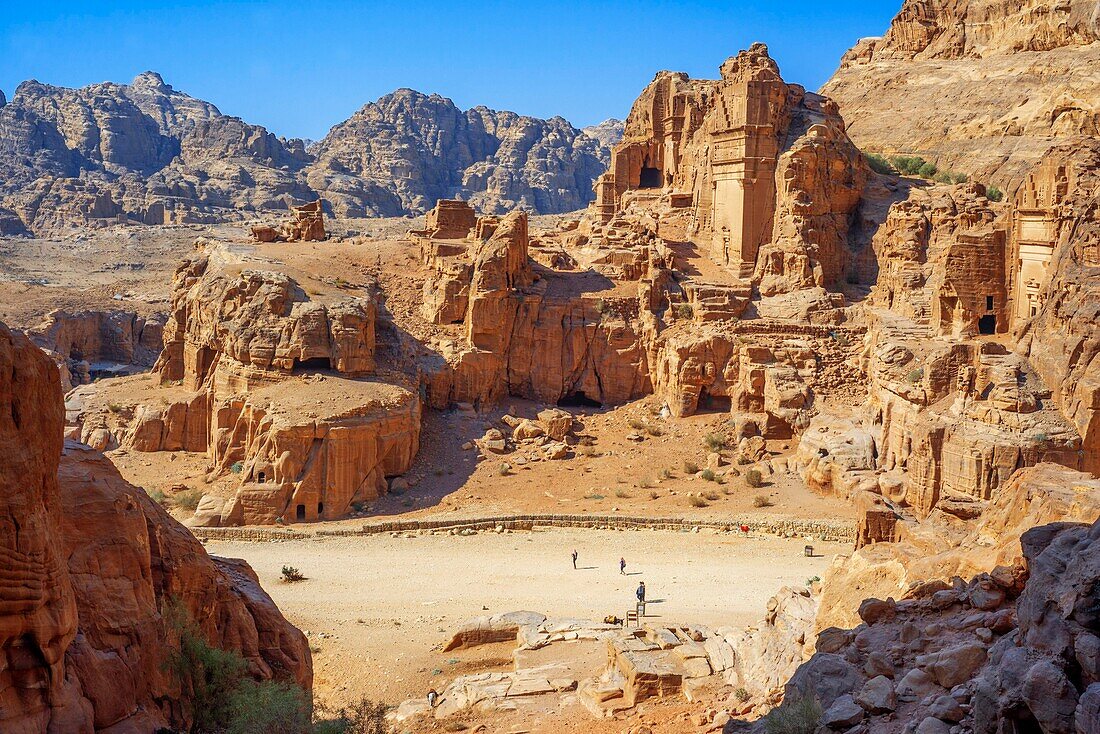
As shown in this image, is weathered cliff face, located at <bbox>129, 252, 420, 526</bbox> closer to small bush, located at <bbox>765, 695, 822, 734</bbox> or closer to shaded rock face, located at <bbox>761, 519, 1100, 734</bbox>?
shaded rock face, located at <bbox>761, 519, 1100, 734</bbox>

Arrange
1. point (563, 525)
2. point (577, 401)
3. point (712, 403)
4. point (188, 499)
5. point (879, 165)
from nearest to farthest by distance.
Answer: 1. point (563, 525)
2. point (188, 499)
3. point (712, 403)
4. point (577, 401)
5. point (879, 165)

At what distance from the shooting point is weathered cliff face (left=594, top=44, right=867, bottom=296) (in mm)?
32469

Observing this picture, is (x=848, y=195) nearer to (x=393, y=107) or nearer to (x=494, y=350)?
(x=494, y=350)

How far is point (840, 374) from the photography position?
28578 mm

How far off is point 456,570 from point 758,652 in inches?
373

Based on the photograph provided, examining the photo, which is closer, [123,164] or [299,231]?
[299,231]

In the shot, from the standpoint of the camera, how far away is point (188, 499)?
991 inches

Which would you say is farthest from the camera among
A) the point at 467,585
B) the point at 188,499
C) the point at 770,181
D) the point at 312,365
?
the point at 770,181

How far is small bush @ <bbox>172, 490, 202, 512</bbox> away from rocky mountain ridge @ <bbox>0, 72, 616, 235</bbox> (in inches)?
2233

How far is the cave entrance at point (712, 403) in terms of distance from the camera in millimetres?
30188

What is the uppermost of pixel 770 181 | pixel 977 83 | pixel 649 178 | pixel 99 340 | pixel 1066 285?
pixel 977 83

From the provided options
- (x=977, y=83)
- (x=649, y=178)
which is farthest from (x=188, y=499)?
(x=977, y=83)

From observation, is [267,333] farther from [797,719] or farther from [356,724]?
[797,719]

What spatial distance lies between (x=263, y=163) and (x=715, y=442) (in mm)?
72046
